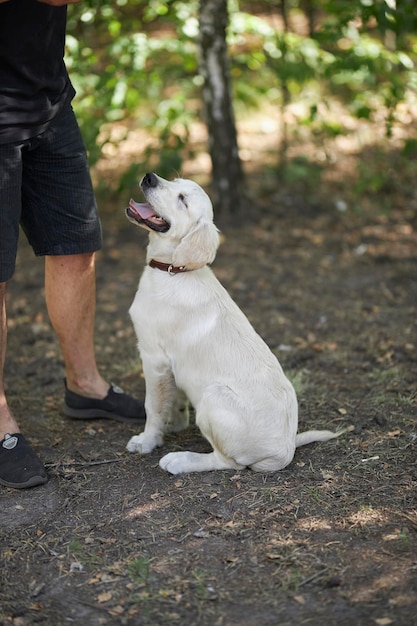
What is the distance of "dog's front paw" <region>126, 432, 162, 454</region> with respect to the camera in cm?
362

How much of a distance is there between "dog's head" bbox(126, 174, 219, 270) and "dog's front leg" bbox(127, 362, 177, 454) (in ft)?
1.73

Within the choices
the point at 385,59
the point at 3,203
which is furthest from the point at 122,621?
the point at 385,59

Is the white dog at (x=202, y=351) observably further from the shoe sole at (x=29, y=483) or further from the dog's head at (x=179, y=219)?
the shoe sole at (x=29, y=483)

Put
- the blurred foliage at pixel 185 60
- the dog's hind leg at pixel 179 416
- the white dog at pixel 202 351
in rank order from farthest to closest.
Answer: the blurred foliage at pixel 185 60
the dog's hind leg at pixel 179 416
the white dog at pixel 202 351

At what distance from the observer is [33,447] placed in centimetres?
373

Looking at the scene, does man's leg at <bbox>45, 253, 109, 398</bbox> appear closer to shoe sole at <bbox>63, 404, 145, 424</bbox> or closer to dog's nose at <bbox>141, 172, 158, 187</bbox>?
shoe sole at <bbox>63, 404, 145, 424</bbox>

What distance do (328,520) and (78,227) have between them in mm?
1738

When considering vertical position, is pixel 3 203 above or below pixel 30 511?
above

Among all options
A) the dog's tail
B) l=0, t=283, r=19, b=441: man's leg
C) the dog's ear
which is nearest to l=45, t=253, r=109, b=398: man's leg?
l=0, t=283, r=19, b=441: man's leg

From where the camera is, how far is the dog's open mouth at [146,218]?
3438mm

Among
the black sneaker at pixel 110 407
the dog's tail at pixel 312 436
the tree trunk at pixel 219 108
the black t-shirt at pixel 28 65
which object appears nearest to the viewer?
the black t-shirt at pixel 28 65

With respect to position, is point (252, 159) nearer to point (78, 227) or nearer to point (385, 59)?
point (385, 59)

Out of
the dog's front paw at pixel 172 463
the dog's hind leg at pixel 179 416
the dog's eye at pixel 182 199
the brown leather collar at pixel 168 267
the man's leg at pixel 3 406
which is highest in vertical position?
the dog's eye at pixel 182 199

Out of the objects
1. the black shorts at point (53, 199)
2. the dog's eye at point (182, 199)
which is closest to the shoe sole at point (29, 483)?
the black shorts at point (53, 199)
